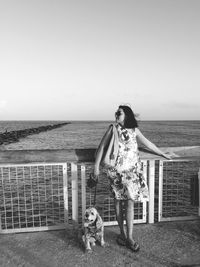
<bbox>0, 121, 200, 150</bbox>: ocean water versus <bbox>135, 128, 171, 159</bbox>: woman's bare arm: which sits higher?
<bbox>135, 128, 171, 159</bbox>: woman's bare arm

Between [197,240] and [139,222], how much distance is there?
0.89m

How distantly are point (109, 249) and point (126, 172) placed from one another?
3.36 ft

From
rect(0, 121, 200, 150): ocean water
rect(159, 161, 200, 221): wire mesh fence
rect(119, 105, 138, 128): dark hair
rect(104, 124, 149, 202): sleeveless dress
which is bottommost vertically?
rect(0, 121, 200, 150): ocean water

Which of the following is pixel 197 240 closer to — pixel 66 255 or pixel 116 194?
pixel 116 194

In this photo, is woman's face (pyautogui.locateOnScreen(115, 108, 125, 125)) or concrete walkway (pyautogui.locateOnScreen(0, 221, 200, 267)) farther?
woman's face (pyautogui.locateOnScreen(115, 108, 125, 125))

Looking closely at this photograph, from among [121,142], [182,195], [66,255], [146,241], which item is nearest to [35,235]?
[66,255]

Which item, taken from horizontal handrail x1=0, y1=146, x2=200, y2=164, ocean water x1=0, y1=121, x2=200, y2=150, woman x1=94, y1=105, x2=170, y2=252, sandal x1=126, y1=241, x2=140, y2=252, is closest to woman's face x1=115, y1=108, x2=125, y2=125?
woman x1=94, y1=105, x2=170, y2=252

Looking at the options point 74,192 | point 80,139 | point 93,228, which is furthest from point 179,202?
point 80,139

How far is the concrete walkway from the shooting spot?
270 centimetres

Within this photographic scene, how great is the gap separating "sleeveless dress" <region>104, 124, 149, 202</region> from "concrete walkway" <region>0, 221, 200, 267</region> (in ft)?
2.18

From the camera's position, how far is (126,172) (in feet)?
9.96

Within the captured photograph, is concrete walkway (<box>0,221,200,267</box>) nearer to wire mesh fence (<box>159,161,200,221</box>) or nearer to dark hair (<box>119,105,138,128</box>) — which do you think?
wire mesh fence (<box>159,161,200,221</box>)

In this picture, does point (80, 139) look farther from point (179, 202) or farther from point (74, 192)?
point (74, 192)

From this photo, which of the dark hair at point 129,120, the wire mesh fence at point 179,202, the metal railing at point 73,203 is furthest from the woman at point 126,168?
the wire mesh fence at point 179,202
